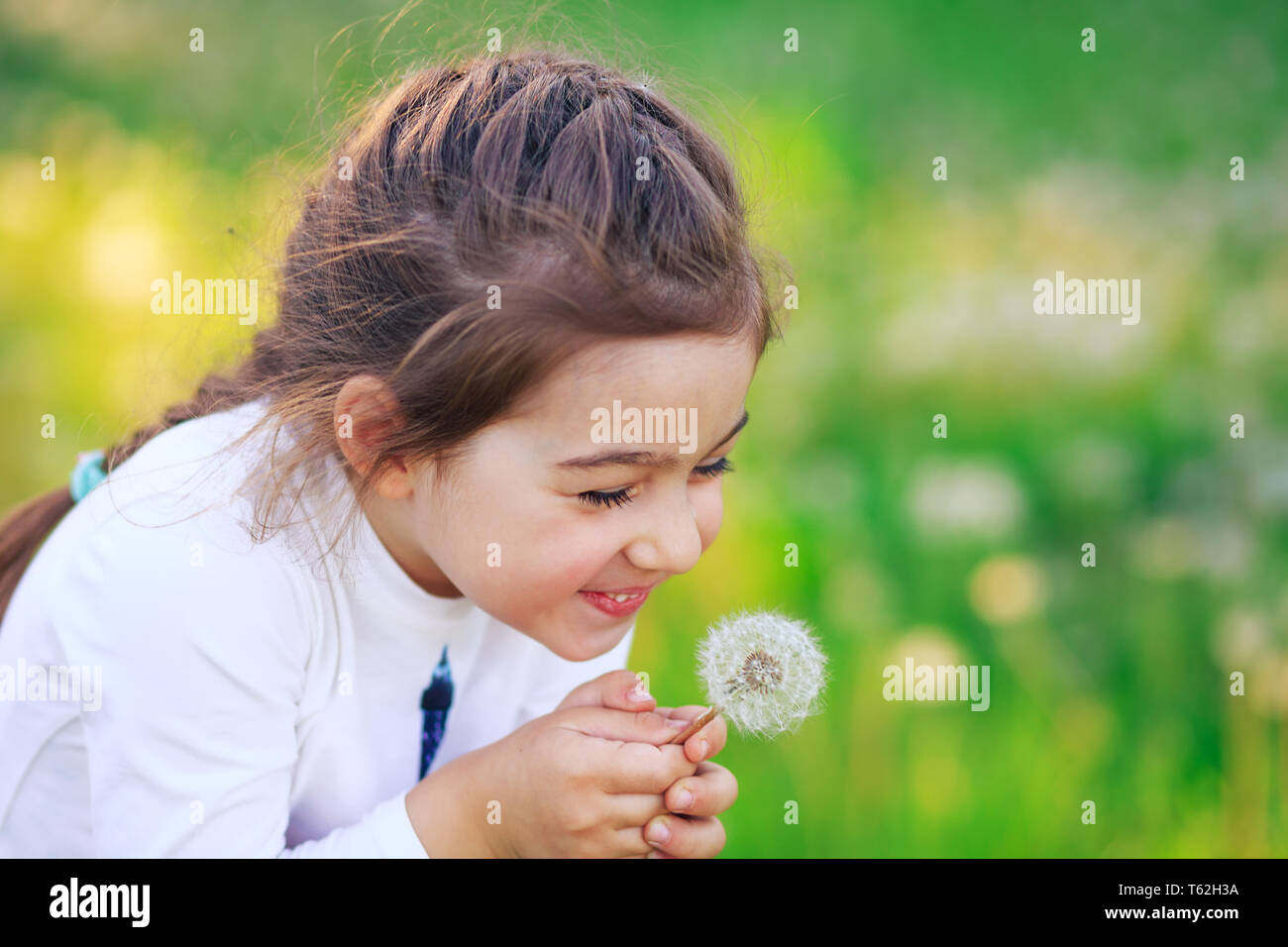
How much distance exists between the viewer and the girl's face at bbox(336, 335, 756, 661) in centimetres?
113

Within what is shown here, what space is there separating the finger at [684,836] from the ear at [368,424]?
485 millimetres

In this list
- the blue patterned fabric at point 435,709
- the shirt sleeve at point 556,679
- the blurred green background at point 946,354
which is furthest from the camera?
the blurred green background at point 946,354

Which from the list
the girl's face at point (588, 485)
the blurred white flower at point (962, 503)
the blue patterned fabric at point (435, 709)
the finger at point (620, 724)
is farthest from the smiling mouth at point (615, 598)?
the blurred white flower at point (962, 503)

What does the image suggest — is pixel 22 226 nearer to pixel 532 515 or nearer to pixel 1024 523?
pixel 532 515

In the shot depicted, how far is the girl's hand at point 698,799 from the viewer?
4.00ft

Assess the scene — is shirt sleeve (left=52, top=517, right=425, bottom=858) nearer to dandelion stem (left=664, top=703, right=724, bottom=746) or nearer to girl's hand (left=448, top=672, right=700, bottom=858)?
girl's hand (left=448, top=672, right=700, bottom=858)

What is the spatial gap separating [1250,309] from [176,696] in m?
2.28

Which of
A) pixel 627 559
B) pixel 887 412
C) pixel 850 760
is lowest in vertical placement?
pixel 850 760

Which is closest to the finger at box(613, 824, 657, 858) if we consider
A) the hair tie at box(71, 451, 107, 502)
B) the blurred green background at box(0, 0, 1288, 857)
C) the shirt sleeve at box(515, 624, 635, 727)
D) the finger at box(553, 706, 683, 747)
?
the finger at box(553, 706, 683, 747)

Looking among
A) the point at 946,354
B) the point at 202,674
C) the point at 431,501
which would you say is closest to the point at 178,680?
the point at 202,674

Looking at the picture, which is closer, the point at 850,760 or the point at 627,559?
the point at 627,559

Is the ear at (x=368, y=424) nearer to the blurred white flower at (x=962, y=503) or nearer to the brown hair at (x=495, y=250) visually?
the brown hair at (x=495, y=250)

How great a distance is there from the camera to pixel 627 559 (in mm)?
1211

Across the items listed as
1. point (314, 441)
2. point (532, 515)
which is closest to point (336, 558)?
point (314, 441)
